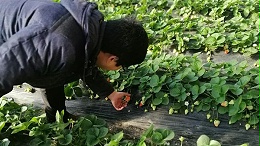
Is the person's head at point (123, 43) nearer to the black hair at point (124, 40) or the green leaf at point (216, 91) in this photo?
the black hair at point (124, 40)

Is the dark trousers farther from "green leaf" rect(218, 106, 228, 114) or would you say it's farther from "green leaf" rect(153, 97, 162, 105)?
"green leaf" rect(218, 106, 228, 114)

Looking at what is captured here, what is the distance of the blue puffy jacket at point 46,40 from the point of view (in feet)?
5.48

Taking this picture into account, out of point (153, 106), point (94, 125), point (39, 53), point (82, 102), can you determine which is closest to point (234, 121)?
point (153, 106)

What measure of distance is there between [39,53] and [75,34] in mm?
164

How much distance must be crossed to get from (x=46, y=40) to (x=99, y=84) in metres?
0.58

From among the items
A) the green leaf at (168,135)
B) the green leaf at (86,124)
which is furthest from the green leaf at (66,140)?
the green leaf at (168,135)

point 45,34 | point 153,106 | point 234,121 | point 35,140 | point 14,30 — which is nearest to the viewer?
point 45,34

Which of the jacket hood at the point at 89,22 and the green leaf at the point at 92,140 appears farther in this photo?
the green leaf at the point at 92,140

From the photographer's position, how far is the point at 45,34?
1.67 m

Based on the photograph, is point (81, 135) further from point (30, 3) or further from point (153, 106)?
point (30, 3)

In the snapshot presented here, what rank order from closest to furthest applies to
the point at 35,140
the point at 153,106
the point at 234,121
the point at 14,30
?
1. the point at 14,30
2. the point at 35,140
3. the point at 234,121
4. the point at 153,106

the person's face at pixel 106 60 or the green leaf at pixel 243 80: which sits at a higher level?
the person's face at pixel 106 60

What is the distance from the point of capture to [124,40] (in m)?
1.78

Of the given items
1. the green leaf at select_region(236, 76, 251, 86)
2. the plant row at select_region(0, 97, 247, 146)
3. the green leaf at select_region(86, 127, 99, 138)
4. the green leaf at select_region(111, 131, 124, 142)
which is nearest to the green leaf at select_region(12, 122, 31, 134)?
the plant row at select_region(0, 97, 247, 146)
